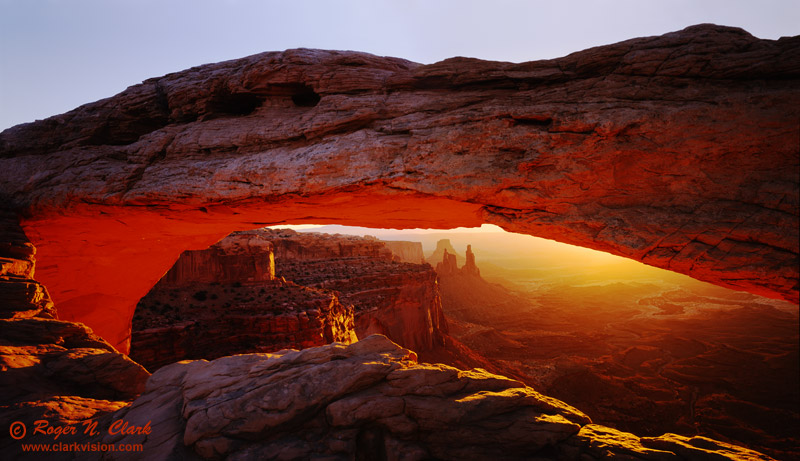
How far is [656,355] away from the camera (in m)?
30.8

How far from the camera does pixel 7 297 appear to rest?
655 cm

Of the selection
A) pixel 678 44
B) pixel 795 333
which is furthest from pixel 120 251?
pixel 795 333

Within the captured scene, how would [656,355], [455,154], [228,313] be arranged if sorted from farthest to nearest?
1. [656,355]
2. [228,313]
3. [455,154]

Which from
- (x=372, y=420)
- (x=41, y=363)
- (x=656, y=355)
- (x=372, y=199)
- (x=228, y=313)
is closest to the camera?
(x=372, y=420)

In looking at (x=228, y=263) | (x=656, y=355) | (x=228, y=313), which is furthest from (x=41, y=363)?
(x=656, y=355)

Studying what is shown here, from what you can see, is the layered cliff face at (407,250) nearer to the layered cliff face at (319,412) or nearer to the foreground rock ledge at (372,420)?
the layered cliff face at (319,412)

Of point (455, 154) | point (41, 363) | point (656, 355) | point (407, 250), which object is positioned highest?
point (455, 154)

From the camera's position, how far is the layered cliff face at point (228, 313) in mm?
16411

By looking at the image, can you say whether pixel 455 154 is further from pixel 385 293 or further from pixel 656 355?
pixel 656 355

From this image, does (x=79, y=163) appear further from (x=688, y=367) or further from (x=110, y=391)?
(x=688, y=367)

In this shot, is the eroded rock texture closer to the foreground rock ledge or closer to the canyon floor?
the foreground rock ledge

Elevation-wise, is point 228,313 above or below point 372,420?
below

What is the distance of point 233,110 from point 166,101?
1.95 meters

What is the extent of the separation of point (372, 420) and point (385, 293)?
23.7 metres
